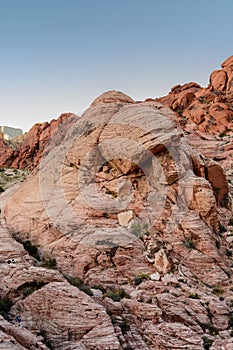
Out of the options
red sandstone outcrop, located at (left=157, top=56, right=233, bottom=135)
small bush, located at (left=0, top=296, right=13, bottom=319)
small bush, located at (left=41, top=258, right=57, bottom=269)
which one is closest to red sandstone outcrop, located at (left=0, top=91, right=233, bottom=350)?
small bush, located at (left=0, top=296, right=13, bottom=319)

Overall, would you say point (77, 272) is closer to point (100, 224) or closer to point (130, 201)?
point (100, 224)

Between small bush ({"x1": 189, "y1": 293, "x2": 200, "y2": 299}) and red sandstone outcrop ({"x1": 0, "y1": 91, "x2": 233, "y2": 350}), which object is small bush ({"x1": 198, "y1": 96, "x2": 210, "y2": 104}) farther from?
small bush ({"x1": 189, "y1": 293, "x2": 200, "y2": 299})

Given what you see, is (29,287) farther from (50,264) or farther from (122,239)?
(122,239)

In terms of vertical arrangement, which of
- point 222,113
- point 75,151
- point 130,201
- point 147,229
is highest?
point 222,113

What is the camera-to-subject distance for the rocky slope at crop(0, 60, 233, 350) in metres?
13.6

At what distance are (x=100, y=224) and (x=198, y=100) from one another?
59500 millimetres

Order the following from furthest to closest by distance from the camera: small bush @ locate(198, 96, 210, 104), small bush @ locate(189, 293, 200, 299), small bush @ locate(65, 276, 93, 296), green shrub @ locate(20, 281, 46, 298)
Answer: small bush @ locate(198, 96, 210, 104) → small bush @ locate(189, 293, 200, 299) → small bush @ locate(65, 276, 93, 296) → green shrub @ locate(20, 281, 46, 298)

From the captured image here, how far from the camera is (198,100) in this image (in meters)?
72.8

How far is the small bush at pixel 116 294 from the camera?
51.2 ft

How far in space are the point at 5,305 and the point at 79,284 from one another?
3.75 meters

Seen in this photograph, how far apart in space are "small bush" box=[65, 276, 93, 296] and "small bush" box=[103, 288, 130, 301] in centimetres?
90

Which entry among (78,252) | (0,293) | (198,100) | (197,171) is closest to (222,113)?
(198,100)

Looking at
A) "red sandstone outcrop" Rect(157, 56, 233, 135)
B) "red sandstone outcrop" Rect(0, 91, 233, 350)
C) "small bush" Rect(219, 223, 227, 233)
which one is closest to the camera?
"red sandstone outcrop" Rect(0, 91, 233, 350)

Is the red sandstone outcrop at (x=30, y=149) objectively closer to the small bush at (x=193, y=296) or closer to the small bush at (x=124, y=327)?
the small bush at (x=193, y=296)
